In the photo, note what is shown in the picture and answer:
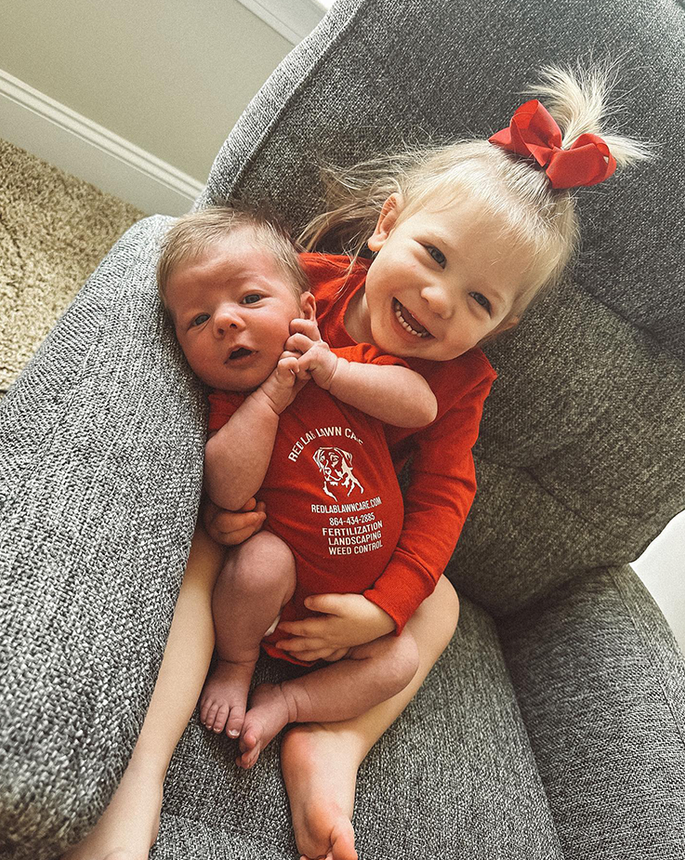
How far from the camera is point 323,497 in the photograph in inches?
33.8

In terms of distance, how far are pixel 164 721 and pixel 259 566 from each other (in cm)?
20

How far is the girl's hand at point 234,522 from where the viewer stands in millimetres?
840

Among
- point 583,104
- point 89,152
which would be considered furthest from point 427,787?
point 89,152

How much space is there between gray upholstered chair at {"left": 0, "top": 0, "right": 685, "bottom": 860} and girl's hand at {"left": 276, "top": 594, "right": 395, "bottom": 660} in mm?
143

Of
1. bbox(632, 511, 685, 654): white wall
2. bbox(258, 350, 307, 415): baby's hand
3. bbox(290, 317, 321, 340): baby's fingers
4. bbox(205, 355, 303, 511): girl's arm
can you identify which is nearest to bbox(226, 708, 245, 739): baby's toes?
bbox(205, 355, 303, 511): girl's arm

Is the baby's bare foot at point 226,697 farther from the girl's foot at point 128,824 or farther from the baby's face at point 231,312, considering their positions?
the baby's face at point 231,312

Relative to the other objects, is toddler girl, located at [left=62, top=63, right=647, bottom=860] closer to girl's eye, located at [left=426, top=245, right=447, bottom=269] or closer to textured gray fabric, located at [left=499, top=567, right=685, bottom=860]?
girl's eye, located at [left=426, top=245, right=447, bottom=269]

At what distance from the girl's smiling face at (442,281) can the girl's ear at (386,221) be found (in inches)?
0.9

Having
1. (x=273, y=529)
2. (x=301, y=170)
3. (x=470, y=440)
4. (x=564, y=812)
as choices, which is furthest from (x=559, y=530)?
(x=301, y=170)

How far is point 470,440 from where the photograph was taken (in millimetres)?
1004

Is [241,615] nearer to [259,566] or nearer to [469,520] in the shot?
[259,566]

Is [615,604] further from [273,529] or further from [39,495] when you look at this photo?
[39,495]

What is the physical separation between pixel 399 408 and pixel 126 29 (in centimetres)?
124

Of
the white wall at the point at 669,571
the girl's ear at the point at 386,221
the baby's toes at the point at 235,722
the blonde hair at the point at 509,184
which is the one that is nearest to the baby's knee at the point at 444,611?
the baby's toes at the point at 235,722
